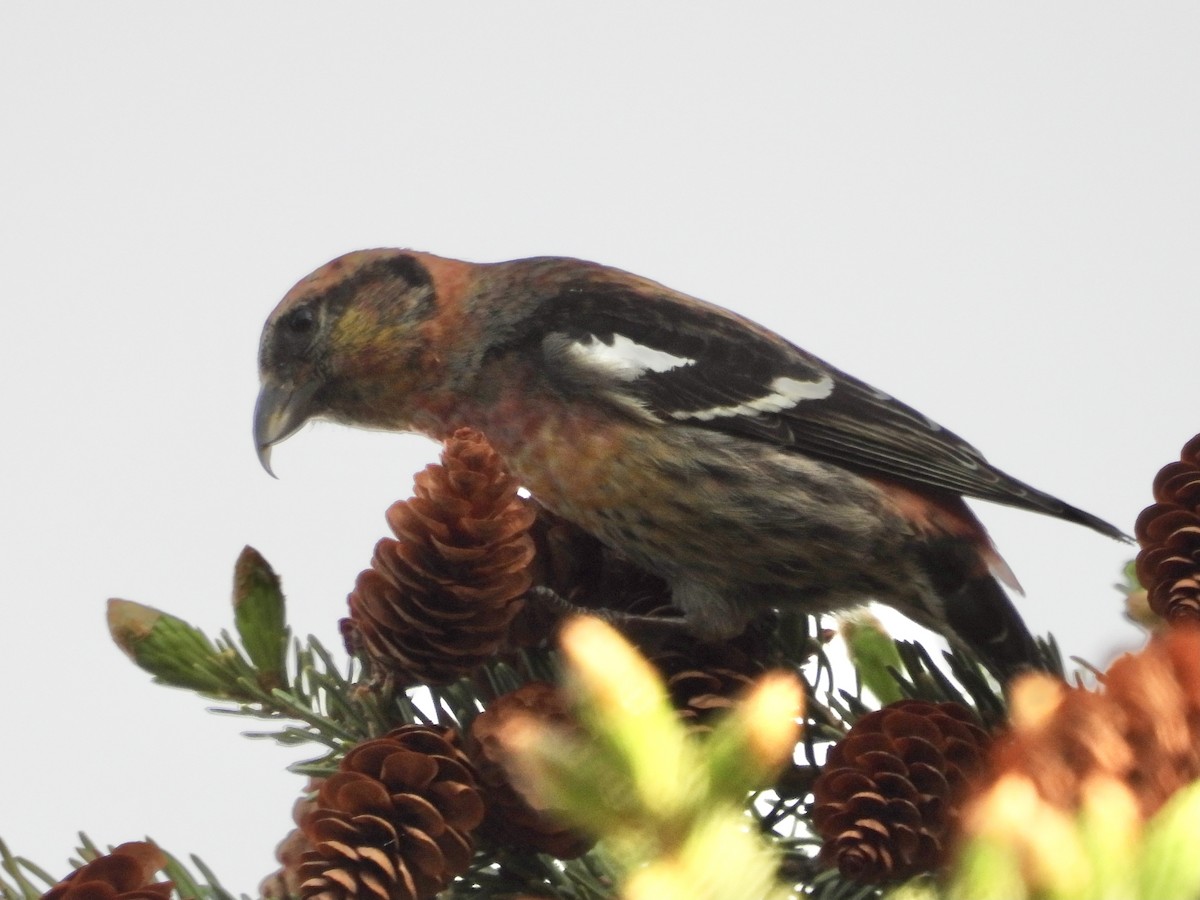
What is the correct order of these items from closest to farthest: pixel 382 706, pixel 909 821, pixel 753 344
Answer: pixel 909 821 → pixel 382 706 → pixel 753 344

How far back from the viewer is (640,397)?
2.22 metres

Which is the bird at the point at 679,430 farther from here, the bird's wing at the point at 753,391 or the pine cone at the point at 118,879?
the pine cone at the point at 118,879

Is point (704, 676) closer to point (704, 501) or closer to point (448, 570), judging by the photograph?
point (448, 570)

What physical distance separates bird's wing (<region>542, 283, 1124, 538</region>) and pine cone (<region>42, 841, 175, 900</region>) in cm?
130

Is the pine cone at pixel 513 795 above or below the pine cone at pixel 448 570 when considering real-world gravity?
below

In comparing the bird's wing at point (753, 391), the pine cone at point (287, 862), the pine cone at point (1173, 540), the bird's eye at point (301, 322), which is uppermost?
the bird's eye at point (301, 322)

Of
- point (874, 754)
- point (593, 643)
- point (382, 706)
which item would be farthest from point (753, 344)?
point (593, 643)

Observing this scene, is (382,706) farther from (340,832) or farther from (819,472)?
(819,472)

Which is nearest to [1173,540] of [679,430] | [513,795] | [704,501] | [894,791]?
[894,791]

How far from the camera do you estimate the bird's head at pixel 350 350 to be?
2553mm

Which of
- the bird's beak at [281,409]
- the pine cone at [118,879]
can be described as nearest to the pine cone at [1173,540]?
the pine cone at [118,879]

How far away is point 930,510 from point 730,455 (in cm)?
32

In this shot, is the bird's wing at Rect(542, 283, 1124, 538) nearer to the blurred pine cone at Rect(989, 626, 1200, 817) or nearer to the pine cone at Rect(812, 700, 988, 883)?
the pine cone at Rect(812, 700, 988, 883)

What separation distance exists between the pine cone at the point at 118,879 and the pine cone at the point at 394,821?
0.46 ft
